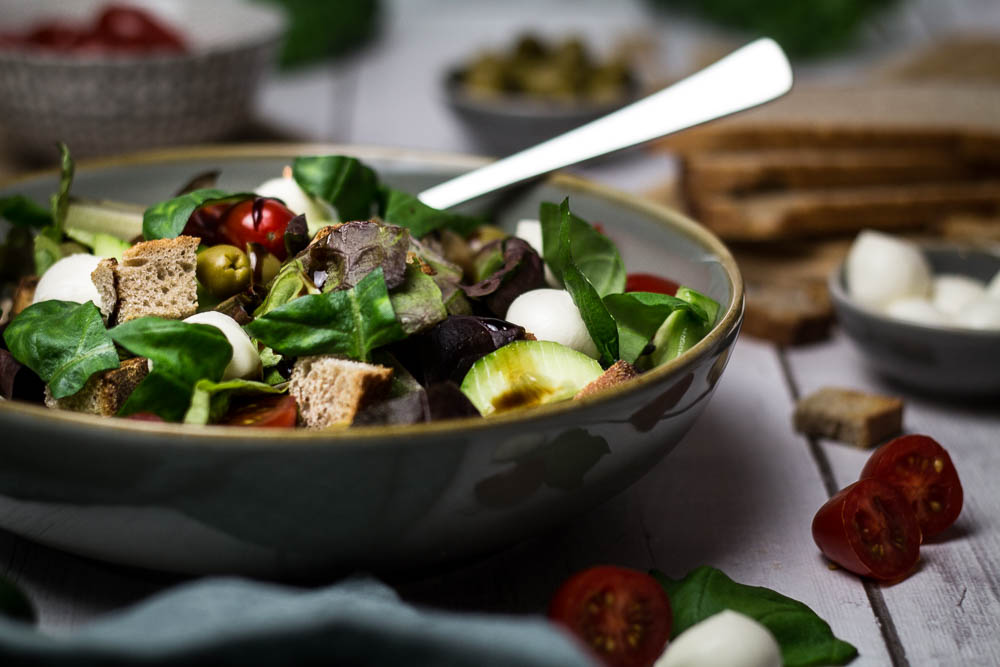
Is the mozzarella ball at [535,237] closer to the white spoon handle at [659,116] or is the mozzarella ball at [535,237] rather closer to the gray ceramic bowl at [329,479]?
the white spoon handle at [659,116]

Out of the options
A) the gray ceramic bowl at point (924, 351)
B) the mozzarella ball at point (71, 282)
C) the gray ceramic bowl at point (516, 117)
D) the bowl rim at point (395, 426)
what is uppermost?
the bowl rim at point (395, 426)

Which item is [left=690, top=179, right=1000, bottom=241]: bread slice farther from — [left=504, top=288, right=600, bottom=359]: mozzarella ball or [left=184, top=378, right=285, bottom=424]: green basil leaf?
[left=184, top=378, right=285, bottom=424]: green basil leaf

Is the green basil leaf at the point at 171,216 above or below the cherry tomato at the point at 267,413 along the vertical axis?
above

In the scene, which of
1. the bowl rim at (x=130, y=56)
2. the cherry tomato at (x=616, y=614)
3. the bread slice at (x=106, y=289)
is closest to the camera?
the cherry tomato at (x=616, y=614)

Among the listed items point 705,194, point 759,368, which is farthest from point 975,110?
point 759,368

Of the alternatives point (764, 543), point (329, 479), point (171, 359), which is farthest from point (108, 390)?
point (764, 543)

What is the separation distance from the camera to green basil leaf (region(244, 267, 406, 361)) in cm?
113

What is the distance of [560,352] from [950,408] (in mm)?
840

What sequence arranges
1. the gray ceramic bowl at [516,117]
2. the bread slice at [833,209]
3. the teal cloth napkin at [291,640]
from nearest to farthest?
1. the teal cloth napkin at [291,640]
2. the bread slice at [833,209]
3. the gray ceramic bowl at [516,117]

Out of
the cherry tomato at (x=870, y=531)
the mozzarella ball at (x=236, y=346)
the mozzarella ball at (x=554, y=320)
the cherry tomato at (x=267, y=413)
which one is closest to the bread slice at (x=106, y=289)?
the mozzarella ball at (x=236, y=346)

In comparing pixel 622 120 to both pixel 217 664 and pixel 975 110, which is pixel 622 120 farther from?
pixel 975 110

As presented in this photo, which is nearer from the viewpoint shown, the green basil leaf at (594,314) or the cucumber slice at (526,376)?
the cucumber slice at (526,376)

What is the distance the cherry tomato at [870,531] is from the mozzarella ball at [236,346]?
2.19 ft

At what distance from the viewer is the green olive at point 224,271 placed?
1285mm
